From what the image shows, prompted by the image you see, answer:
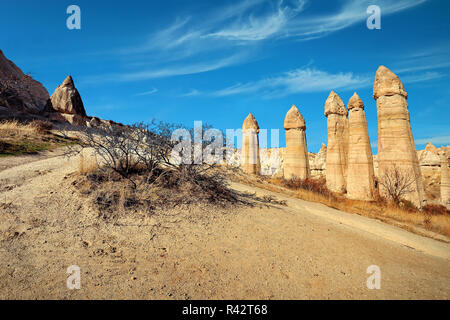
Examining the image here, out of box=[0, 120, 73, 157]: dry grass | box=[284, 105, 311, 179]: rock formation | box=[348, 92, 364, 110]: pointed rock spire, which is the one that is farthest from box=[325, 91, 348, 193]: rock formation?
box=[0, 120, 73, 157]: dry grass

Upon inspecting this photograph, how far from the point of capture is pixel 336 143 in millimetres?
18125

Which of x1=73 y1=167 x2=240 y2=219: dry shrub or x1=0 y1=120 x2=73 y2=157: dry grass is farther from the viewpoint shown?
x1=0 y1=120 x2=73 y2=157: dry grass

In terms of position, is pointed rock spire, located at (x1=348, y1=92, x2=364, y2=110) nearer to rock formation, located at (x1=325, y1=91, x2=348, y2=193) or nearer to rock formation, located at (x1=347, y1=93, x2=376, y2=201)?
rock formation, located at (x1=347, y1=93, x2=376, y2=201)

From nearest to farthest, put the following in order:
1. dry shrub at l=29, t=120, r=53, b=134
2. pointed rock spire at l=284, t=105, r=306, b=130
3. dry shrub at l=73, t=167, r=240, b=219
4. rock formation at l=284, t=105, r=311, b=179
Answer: dry shrub at l=73, t=167, r=240, b=219
dry shrub at l=29, t=120, r=53, b=134
rock formation at l=284, t=105, r=311, b=179
pointed rock spire at l=284, t=105, r=306, b=130

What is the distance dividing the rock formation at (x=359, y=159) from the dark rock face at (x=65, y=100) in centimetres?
2483

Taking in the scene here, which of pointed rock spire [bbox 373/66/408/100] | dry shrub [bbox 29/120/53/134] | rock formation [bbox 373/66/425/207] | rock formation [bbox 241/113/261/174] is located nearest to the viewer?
rock formation [bbox 373/66/425/207]

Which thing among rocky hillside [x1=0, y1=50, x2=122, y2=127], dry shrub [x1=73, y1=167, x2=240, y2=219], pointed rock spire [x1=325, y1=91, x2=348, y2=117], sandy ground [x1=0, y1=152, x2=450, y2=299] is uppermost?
rocky hillside [x1=0, y1=50, x2=122, y2=127]

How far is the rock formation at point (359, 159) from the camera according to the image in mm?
15570

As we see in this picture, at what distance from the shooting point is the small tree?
13727 millimetres

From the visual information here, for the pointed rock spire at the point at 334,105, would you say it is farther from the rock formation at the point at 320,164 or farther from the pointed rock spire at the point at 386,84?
the rock formation at the point at 320,164

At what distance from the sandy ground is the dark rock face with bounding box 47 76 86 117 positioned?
66.2 ft

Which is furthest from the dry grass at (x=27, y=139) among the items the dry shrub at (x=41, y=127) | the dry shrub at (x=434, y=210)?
the dry shrub at (x=434, y=210)
